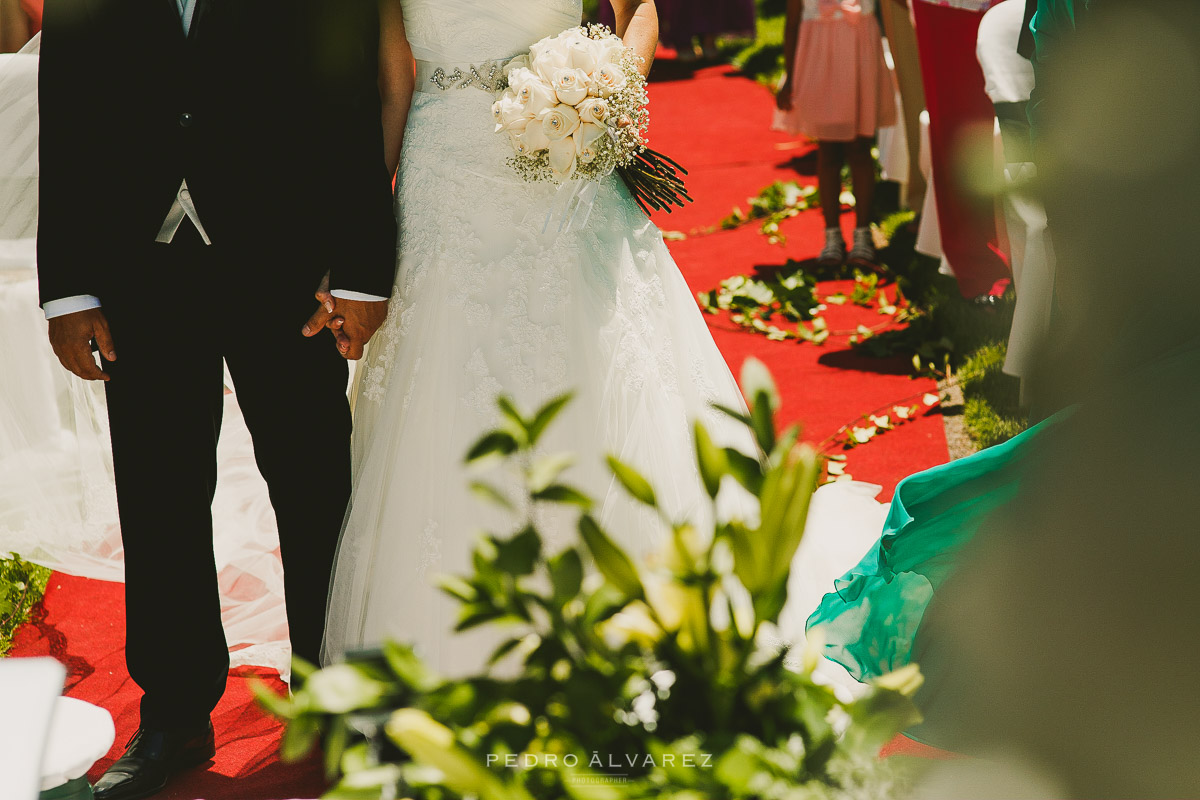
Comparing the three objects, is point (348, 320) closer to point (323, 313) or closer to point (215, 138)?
point (323, 313)

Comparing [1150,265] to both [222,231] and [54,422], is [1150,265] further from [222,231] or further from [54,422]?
[54,422]

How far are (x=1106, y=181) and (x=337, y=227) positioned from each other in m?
1.64

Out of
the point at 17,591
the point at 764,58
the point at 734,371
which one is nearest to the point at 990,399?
the point at 734,371

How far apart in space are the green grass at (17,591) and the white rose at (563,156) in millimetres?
2156

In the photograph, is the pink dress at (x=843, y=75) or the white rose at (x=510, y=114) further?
the pink dress at (x=843, y=75)

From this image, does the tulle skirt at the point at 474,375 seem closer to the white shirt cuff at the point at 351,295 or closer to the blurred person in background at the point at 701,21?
the white shirt cuff at the point at 351,295

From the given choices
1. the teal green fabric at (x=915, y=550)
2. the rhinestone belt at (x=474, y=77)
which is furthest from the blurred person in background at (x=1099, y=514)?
the rhinestone belt at (x=474, y=77)

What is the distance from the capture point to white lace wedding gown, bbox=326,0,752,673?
94.0 inches

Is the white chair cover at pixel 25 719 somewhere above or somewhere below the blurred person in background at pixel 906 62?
below

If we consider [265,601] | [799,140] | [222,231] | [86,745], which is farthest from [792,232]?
[86,745]

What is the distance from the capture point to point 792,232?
7191 mm

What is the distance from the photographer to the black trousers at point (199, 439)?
2275 millimetres

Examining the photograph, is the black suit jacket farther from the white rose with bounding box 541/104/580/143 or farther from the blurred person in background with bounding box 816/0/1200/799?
the blurred person in background with bounding box 816/0/1200/799

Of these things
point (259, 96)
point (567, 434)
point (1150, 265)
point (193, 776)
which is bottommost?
point (193, 776)
